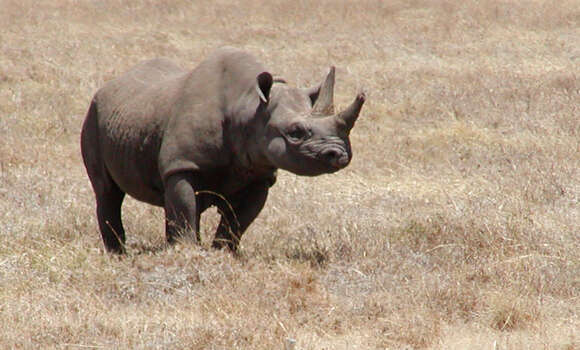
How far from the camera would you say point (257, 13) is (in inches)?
1065

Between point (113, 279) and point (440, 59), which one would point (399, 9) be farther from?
point (113, 279)

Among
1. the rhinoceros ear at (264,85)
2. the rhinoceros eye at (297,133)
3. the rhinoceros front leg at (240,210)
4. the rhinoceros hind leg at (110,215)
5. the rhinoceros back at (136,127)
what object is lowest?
the rhinoceros hind leg at (110,215)

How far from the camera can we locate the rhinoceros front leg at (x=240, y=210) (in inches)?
339

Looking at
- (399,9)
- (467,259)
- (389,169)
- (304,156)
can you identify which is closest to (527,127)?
(389,169)

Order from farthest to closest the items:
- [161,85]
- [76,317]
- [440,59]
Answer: [440,59] → [161,85] → [76,317]

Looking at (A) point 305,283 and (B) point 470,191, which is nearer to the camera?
(A) point 305,283

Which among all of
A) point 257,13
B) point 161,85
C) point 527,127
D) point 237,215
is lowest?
point 257,13

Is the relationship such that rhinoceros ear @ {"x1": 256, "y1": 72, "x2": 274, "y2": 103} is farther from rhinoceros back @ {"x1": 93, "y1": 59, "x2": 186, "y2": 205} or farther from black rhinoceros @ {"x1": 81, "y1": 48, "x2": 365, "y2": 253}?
rhinoceros back @ {"x1": 93, "y1": 59, "x2": 186, "y2": 205}

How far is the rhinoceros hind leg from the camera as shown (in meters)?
9.49

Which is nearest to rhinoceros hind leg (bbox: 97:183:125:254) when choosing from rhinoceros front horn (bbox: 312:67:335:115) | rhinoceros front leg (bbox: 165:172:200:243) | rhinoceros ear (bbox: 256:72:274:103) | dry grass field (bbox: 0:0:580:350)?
dry grass field (bbox: 0:0:580:350)

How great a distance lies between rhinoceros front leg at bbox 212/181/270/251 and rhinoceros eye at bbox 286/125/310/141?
98 centimetres

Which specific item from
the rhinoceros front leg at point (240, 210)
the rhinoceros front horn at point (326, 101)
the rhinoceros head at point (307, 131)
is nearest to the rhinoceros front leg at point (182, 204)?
the rhinoceros front leg at point (240, 210)

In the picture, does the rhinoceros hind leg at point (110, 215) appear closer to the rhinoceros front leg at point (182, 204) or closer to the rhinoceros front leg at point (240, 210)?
the rhinoceros front leg at point (240, 210)

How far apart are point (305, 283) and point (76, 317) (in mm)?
1594
